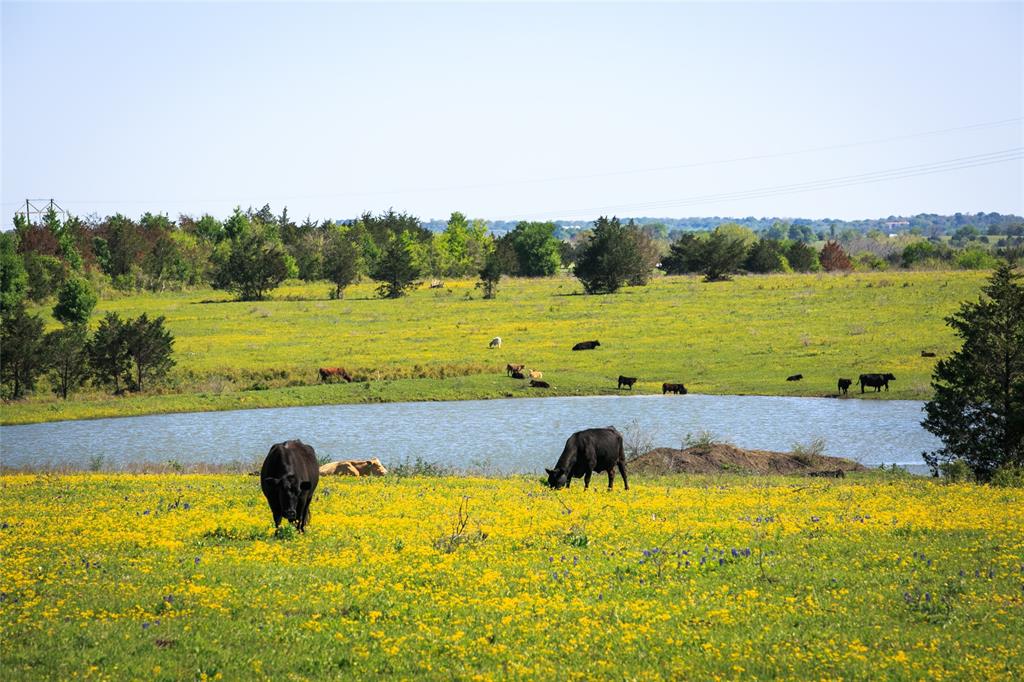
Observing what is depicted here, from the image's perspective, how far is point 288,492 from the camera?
1817cm

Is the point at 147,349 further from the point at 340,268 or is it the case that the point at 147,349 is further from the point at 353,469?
the point at 340,268

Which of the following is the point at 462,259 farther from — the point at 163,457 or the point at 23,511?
the point at 23,511

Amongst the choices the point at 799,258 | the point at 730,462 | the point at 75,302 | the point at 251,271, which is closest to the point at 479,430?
the point at 730,462

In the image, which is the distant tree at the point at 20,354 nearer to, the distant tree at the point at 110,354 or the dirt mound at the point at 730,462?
the distant tree at the point at 110,354

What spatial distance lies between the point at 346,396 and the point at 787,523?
43.6 metres

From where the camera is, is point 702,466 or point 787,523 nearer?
point 787,523

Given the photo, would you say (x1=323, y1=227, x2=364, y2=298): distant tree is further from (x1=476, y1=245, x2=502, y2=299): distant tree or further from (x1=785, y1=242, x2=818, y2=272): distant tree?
(x1=785, y1=242, x2=818, y2=272): distant tree

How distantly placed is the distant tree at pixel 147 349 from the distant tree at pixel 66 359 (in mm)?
2745

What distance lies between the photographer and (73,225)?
16550 centimetres

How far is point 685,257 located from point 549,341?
225ft

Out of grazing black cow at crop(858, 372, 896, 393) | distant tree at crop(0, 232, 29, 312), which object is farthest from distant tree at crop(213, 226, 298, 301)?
grazing black cow at crop(858, 372, 896, 393)

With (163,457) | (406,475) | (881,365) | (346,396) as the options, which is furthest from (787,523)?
(881,365)

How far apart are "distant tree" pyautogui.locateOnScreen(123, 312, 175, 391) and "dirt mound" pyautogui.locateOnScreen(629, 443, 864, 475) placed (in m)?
36.2

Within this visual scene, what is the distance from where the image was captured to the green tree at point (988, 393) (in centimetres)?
3262
